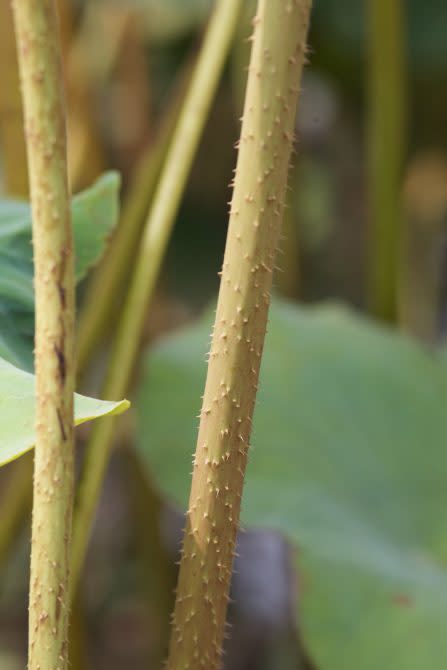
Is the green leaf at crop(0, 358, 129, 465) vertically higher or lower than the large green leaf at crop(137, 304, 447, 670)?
higher

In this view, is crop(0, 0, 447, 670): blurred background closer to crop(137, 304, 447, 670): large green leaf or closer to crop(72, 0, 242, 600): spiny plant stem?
crop(137, 304, 447, 670): large green leaf

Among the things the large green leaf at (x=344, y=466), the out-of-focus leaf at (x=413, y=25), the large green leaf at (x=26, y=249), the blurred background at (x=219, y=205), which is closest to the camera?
the large green leaf at (x=26, y=249)

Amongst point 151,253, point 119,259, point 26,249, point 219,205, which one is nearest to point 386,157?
point 119,259

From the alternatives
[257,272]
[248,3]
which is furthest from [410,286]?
[257,272]

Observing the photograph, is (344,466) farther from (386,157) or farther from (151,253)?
(386,157)

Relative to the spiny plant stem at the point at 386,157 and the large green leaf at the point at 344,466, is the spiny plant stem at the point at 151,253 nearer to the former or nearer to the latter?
the large green leaf at the point at 344,466

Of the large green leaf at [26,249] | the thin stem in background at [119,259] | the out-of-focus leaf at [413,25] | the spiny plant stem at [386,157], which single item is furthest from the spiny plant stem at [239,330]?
the out-of-focus leaf at [413,25]

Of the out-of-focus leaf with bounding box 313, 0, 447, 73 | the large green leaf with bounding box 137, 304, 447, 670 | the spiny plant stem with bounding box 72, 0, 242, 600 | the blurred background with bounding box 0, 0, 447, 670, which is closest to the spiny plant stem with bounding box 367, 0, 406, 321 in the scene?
the blurred background with bounding box 0, 0, 447, 670
